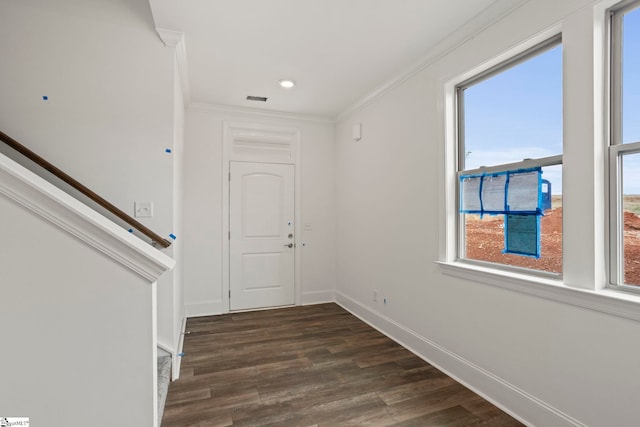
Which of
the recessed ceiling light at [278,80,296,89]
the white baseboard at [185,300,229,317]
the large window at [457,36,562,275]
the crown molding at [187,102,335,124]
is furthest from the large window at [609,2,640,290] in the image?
the white baseboard at [185,300,229,317]

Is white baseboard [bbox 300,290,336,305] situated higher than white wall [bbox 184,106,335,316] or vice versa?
white wall [bbox 184,106,335,316]

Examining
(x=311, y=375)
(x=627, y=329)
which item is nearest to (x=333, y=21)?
(x=627, y=329)

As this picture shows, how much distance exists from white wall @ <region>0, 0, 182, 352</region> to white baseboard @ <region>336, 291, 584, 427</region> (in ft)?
6.66

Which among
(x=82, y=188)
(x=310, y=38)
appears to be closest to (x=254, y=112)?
(x=310, y=38)

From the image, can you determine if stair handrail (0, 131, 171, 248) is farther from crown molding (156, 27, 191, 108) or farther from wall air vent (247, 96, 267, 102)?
wall air vent (247, 96, 267, 102)

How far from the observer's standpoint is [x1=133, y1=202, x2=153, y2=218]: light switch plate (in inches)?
89.9

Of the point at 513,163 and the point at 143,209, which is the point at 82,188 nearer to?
the point at 143,209

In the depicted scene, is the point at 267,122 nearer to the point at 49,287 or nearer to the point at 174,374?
the point at 174,374

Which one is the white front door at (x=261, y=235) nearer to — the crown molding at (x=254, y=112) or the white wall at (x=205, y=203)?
the white wall at (x=205, y=203)

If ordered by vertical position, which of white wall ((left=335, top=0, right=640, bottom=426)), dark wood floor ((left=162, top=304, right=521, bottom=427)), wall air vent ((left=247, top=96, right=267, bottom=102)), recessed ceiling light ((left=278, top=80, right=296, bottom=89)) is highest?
wall air vent ((left=247, top=96, right=267, bottom=102))

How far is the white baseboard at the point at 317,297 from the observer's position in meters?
4.36

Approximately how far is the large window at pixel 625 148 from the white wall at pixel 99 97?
2.73 metres

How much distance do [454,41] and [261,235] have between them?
3.02 m

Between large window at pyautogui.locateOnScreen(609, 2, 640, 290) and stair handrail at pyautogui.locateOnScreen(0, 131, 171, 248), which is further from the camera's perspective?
stair handrail at pyautogui.locateOnScreen(0, 131, 171, 248)
